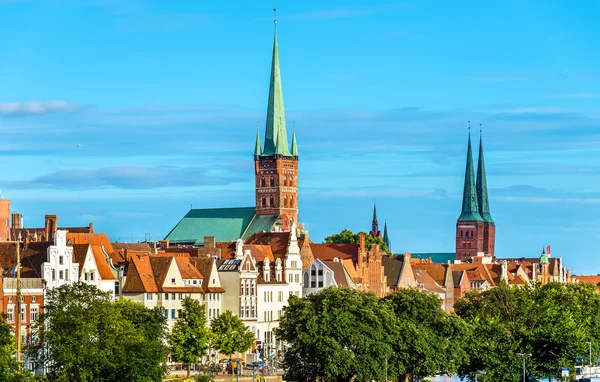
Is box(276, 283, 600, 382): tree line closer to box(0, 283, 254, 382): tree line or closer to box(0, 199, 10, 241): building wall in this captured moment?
box(0, 283, 254, 382): tree line

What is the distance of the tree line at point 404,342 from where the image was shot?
131 metres

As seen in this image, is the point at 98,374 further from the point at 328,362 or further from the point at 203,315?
the point at 203,315

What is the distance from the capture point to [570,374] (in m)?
143

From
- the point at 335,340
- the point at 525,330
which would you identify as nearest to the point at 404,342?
the point at 335,340

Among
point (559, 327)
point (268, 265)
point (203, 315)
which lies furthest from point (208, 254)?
point (559, 327)

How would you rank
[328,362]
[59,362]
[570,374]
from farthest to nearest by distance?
[570,374], [328,362], [59,362]

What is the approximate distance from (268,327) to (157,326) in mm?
47611

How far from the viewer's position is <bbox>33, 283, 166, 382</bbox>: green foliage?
367ft

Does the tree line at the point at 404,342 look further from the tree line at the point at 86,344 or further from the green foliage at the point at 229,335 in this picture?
the tree line at the point at 86,344

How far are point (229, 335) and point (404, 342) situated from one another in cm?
2301

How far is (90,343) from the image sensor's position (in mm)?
112812

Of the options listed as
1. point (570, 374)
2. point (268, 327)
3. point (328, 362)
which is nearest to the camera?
point (328, 362)

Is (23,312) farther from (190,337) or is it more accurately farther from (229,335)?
(229,335)

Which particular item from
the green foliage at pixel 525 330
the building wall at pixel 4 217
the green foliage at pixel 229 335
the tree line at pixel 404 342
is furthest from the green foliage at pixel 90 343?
the building wall at pixel 4 217
